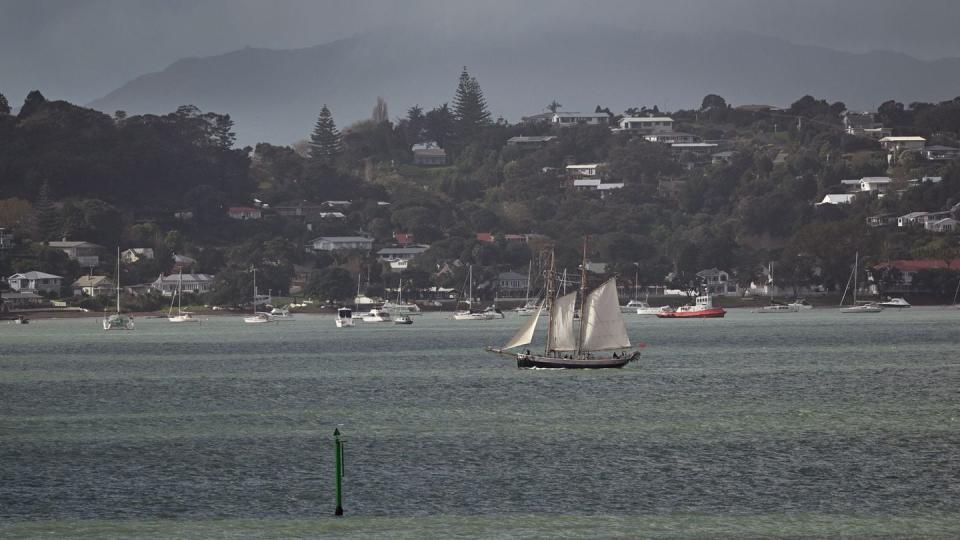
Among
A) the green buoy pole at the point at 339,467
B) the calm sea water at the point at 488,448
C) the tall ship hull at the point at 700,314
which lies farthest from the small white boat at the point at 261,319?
the green buoy pole at the point at 339,467

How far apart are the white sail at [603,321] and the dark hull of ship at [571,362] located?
95cm

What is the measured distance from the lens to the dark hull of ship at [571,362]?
85.5 metres

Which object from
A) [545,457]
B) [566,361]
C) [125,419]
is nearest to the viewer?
[545,457]

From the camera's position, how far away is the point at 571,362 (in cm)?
8525

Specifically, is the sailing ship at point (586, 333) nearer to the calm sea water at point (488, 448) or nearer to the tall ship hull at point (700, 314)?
the calm sea water at point (488, 448)

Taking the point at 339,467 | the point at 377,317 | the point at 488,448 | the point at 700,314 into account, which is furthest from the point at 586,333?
the point at 377,317

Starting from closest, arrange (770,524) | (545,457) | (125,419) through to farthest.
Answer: (770,524) → (545,457) → (125,419)

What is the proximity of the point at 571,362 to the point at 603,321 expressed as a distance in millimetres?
2980

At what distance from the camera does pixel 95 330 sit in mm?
176750

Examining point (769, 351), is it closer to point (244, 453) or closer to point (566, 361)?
point (566, 361)

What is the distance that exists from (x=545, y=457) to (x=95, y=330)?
13404cm

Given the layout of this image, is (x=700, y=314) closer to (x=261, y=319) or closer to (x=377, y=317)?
(x=377, y=317)

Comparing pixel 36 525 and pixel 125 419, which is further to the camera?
pixel 125 419

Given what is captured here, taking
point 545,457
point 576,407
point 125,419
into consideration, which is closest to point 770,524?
point 545,457
